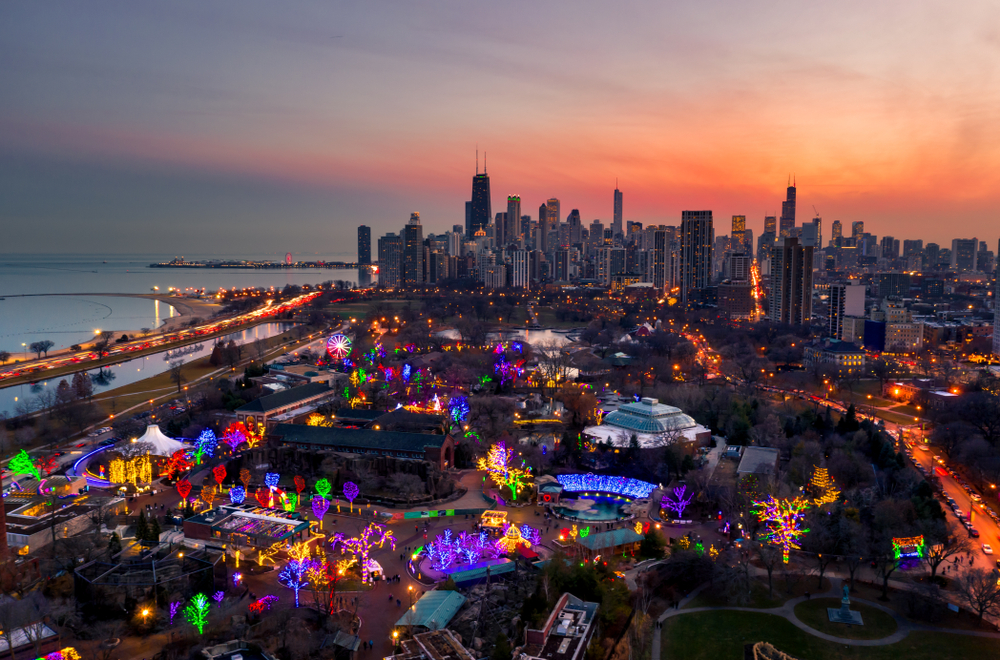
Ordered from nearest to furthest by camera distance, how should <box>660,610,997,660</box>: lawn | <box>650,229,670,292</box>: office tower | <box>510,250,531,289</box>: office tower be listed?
1. <box>660,610,997,660</box>: lawn
2. <box>650,229,670,292</box>: office tower
3. <box>510,250,531,289</box>: office tower

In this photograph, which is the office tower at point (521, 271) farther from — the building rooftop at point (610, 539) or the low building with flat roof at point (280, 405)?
the building rooftop at point (610, 539)

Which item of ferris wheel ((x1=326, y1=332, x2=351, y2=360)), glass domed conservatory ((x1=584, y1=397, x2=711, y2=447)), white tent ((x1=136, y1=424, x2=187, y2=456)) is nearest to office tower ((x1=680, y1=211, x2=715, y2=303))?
ferris wheel ((x1=326, y1=332, x2=351, y2=360))

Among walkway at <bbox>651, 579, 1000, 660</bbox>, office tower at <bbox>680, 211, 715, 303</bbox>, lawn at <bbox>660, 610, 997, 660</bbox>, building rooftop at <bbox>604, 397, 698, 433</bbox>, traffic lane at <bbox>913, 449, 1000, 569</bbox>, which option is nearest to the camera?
lawn at <bbox>660, 610, 997, 660</bbox>

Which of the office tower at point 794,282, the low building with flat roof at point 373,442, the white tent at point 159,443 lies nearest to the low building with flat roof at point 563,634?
the low building with flat roof at point 373,442

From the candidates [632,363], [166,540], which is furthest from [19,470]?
[632,363]

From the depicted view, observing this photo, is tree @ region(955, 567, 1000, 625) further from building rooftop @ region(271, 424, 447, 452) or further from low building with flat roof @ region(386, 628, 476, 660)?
building rooftop @ region(271, 424, 447, 452)

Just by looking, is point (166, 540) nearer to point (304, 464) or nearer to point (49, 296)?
point (304, 464)

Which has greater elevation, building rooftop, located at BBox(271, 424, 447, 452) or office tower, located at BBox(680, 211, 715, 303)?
office tower, located at BBox(680, 211, 715, 303)
